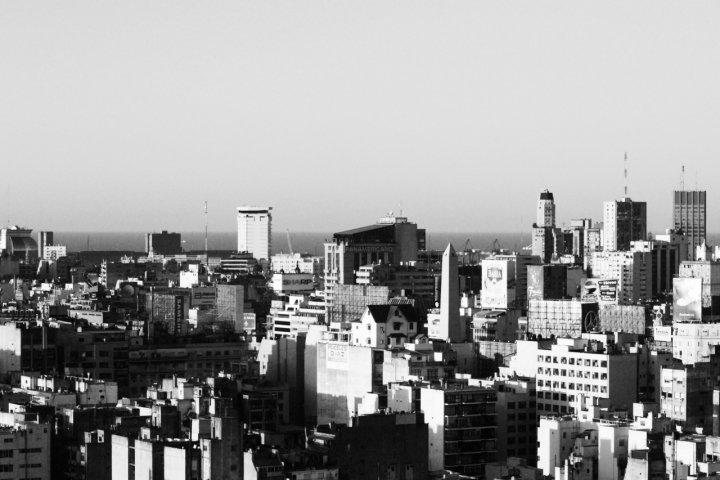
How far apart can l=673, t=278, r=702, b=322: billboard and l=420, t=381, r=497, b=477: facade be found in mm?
38301

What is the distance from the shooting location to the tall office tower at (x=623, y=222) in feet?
627

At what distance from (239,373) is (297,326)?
26.1 m

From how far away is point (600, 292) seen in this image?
118 m

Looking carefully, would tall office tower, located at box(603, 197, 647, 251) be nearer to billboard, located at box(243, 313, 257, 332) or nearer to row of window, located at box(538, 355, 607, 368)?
billboard, located at box(243, 313, 257, 332)

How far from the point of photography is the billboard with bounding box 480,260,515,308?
125688mm

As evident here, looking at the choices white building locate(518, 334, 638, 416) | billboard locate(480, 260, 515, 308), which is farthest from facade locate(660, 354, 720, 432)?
billboard locate(480, 260, 515, 308)

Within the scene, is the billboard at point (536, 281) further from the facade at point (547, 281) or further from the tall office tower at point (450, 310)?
the tall office tower at point (450, 310)

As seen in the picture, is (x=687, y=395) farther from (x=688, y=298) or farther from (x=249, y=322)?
(x=249, y=322)

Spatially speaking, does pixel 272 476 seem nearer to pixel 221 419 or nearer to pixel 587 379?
pixel 221 419

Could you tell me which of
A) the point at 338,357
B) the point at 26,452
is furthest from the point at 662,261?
the point at 26,452

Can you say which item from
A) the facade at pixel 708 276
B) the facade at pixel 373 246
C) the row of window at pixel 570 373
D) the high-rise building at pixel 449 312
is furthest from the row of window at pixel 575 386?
the facade at pixel 373 246

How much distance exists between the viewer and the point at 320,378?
77.5 metres

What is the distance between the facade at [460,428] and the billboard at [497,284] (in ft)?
196

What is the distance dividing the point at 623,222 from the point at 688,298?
298ft
